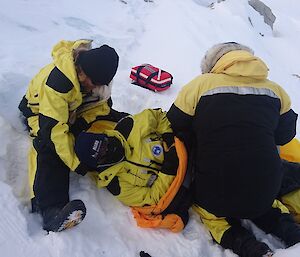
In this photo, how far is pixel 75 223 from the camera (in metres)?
2.06

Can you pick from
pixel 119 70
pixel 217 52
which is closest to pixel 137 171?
pixel 217 52

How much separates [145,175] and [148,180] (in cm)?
4

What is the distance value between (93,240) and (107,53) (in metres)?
1.12

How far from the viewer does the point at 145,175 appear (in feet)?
8.09

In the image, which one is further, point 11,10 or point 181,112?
point 11,10

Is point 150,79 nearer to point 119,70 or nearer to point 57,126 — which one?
point 119,70

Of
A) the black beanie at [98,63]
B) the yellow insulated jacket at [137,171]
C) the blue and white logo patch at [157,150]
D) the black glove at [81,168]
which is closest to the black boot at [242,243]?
the yellow insulated jacket at [137,171]

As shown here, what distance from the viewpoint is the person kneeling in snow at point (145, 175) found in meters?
2.38

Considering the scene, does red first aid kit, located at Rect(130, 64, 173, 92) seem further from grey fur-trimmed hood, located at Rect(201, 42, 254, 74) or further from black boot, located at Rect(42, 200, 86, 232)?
black boot, located at Rect(42, 200, 86, 232)

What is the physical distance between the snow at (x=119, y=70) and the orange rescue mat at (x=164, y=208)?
5 centimetres

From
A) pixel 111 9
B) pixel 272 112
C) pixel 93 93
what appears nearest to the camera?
pixel 272 112

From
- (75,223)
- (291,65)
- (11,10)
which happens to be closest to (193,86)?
(75,223)

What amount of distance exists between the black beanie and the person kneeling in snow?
35 centimetres

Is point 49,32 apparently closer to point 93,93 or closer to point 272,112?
point 93,93
